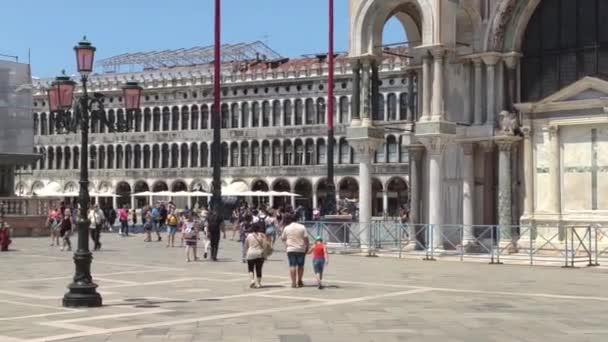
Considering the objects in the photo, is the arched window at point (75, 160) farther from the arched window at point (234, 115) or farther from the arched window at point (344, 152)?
the arched window at point (344, 152)

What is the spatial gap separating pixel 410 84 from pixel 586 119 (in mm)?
6935

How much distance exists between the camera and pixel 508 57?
1111 inches

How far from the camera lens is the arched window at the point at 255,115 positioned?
8294 cm

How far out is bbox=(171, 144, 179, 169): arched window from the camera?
87250 mm

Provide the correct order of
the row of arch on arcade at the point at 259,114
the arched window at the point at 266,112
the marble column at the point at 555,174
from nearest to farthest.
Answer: the marble column at the point at 555,174
the row of arch on arcade at the point at 259,114
the arched window at the point at 266,112

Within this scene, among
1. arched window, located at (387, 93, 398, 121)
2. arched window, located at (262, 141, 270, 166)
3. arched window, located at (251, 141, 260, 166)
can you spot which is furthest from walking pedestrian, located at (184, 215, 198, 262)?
arched window, located at (251, 141, 260, 166)

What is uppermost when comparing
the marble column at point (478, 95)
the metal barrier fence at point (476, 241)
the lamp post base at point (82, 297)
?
the marble column at point (478, 95)

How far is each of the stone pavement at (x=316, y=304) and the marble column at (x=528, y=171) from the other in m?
3.88

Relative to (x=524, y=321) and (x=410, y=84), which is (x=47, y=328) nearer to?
Answer: (x=524, y=321)

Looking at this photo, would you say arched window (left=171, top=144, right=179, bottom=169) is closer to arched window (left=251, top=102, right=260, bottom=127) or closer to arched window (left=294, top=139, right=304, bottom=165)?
arched window (left=251, top=102, right=260, bottom=127)

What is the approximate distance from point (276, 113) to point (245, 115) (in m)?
3.23

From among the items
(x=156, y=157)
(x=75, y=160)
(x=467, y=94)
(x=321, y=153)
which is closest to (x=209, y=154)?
(x=156, y=157)

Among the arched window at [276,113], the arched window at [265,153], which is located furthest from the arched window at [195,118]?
the arched window at [276,113]

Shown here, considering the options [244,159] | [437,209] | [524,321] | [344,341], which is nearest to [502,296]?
[524,321]
